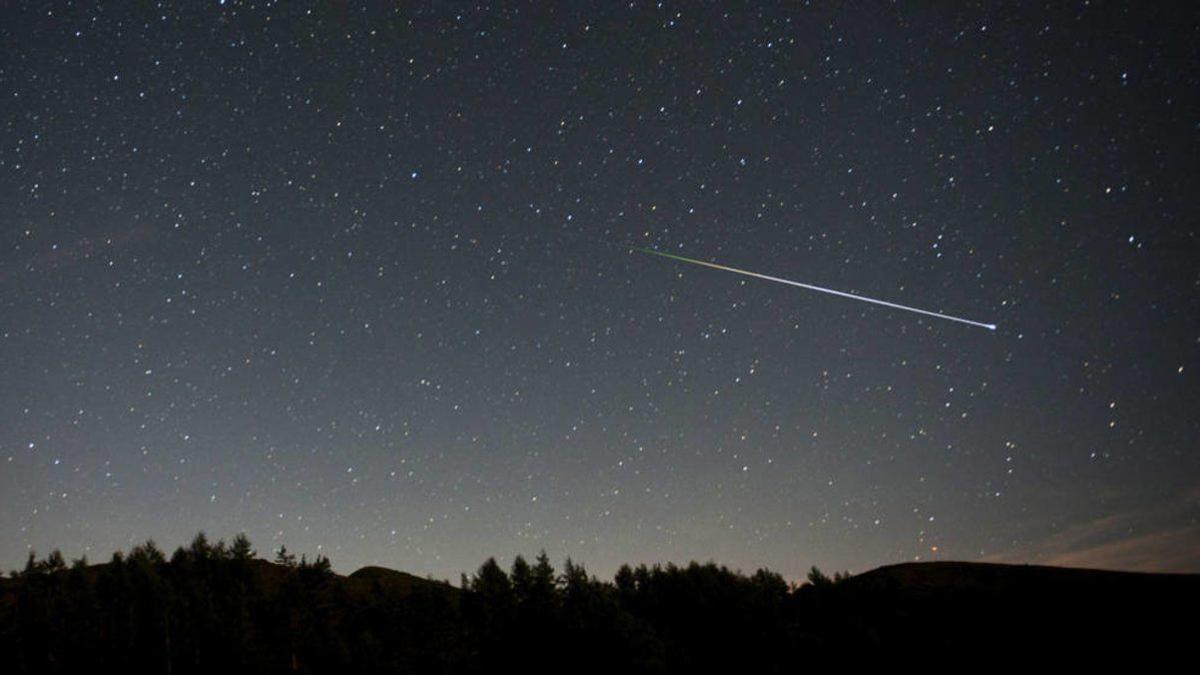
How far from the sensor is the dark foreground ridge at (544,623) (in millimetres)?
45875

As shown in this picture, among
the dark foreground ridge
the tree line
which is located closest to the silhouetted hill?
the dark foreground ridge

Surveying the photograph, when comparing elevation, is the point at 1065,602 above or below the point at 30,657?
below

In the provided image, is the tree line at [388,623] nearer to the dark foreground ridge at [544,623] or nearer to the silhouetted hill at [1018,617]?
the dark foreground ridge at [544,623]

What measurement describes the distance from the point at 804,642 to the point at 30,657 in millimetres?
50789

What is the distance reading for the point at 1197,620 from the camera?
45781 mm

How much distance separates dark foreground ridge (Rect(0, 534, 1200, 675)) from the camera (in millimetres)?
45875

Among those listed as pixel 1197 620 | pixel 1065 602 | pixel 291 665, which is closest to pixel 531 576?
pixel 291 665

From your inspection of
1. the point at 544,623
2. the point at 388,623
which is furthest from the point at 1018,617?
the point at 388,623

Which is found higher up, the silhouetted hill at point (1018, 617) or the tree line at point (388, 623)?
the tree line at point (388, 623)

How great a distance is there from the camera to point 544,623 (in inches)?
2036

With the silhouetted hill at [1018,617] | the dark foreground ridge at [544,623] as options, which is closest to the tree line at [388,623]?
the dark foreground ridge at [544,623]

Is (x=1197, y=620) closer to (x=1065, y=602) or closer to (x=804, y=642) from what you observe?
(x=1065, y=602)

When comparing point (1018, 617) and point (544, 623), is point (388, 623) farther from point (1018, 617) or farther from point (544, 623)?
point (1018, 617)

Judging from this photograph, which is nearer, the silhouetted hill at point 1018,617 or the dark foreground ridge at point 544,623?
the silhouetted hill at point 1018,617
